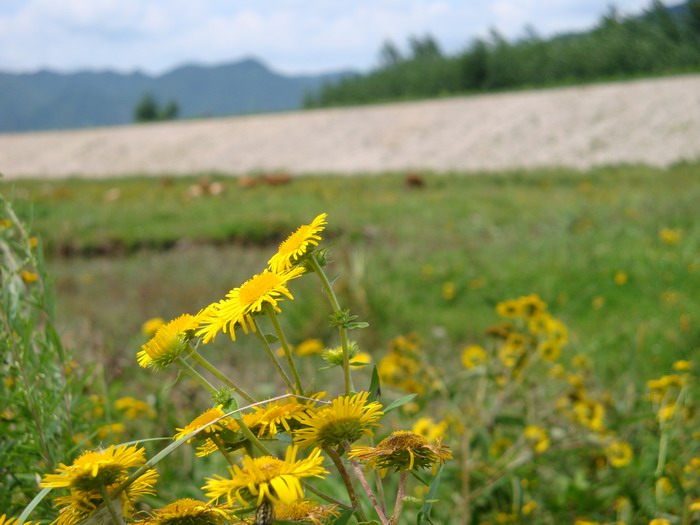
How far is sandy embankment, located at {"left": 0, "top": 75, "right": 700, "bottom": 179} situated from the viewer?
1275 centimetres

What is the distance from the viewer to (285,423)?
1.96 ft

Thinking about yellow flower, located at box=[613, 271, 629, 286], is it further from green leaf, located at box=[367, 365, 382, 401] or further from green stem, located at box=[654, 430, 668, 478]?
green leaf, located at box=[367, 365, 382, 401]

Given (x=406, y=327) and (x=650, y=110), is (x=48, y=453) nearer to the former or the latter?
(x=406, y=327)

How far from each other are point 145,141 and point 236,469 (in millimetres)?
19615

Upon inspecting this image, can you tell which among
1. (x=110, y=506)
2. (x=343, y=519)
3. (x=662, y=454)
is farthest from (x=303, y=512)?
(x=662, y=454)

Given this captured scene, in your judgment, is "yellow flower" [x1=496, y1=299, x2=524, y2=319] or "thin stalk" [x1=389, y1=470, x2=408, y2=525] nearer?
"thin stalk" [x1=389, y1=470, x2=408, y2=525]

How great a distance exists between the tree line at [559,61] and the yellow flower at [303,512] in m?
19.3

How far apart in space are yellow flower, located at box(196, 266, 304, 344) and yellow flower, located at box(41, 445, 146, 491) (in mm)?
110

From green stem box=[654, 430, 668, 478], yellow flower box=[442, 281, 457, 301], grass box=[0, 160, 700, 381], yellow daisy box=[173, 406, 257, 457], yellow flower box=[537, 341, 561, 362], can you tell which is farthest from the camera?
Result: yellow flower box=[442, 281, 457, 301]

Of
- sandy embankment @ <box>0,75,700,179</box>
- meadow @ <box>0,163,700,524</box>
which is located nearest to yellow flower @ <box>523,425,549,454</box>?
meadow @ <box>0,163,700,524</box>

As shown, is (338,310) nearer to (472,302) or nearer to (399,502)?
(399,502)

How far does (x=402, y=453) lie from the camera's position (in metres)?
0.59

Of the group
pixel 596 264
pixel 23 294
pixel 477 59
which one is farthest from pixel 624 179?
pixel 477 59

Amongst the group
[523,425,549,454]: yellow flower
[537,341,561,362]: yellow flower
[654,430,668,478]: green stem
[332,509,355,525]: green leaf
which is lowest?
[523,425,549,454]: yellow flower
